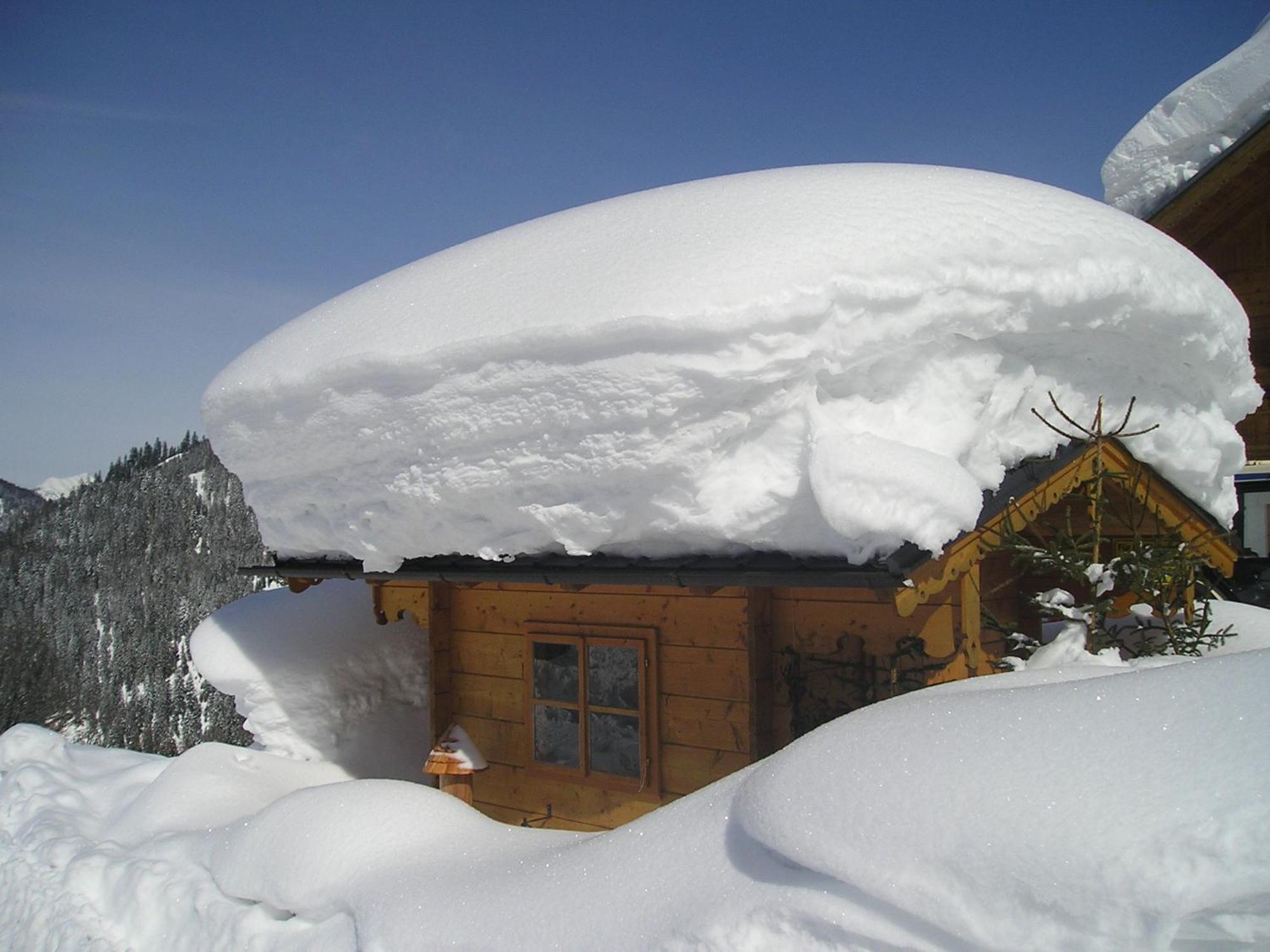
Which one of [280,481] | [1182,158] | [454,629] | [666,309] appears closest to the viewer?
[666,309]

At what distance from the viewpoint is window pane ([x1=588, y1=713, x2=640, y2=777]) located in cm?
499

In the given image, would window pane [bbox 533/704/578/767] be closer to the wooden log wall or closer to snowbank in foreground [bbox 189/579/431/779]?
the wooden log wall

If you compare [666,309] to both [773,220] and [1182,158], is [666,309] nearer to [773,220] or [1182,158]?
[773,220]

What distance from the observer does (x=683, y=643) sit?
4.80 meters

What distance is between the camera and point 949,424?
3930mm

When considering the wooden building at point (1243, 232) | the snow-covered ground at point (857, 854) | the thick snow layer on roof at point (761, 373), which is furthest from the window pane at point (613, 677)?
the wooden building at point (1243, 232)

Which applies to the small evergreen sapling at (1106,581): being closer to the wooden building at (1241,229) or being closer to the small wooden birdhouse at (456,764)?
the small wooden birdhouse at (456,764)

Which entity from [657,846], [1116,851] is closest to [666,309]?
[657,846]

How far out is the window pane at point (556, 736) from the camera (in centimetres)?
527

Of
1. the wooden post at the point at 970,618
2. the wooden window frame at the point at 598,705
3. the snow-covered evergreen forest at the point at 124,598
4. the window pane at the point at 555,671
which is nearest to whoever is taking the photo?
the wooden post at the point at 970,618

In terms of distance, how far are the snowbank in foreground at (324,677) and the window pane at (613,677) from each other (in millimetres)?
2414

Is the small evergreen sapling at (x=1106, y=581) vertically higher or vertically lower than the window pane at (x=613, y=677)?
higher

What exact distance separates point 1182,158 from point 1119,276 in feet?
23.9

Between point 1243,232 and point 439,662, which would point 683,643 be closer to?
point 439,662
